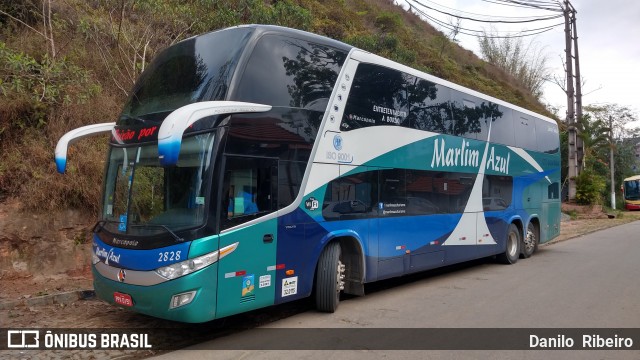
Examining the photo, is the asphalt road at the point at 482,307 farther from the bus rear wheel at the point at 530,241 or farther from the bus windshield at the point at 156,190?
the bus windshield at the point at 156,190

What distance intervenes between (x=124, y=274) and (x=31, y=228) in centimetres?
418

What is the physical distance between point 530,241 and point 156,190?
1082 cm

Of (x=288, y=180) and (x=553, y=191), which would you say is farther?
(x=553, y=191)

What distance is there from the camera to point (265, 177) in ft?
19.9

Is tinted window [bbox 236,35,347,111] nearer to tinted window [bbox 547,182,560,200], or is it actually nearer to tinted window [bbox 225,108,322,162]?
tinted window [bbox 225,108,322,162]

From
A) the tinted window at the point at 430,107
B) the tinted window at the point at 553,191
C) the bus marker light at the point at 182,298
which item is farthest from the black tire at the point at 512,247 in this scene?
the bus marker light at the point at 182,298

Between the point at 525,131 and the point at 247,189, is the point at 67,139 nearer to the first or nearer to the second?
the point at 247,189

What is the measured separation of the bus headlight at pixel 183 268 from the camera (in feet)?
17.1

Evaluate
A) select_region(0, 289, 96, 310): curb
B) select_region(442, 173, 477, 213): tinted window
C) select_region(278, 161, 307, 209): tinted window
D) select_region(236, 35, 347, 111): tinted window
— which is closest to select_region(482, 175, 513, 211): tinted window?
select_region(442, 173, 477, 213): tinted window

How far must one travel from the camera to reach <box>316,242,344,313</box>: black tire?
693cm

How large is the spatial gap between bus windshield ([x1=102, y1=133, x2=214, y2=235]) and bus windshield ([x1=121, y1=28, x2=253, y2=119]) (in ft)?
2.01

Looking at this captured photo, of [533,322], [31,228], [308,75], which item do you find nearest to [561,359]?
[533,322]

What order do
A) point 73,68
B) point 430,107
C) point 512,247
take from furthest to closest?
point 512,247 < point 73,68 < point 430,107

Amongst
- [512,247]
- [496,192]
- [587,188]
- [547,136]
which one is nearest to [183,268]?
[496,192]
